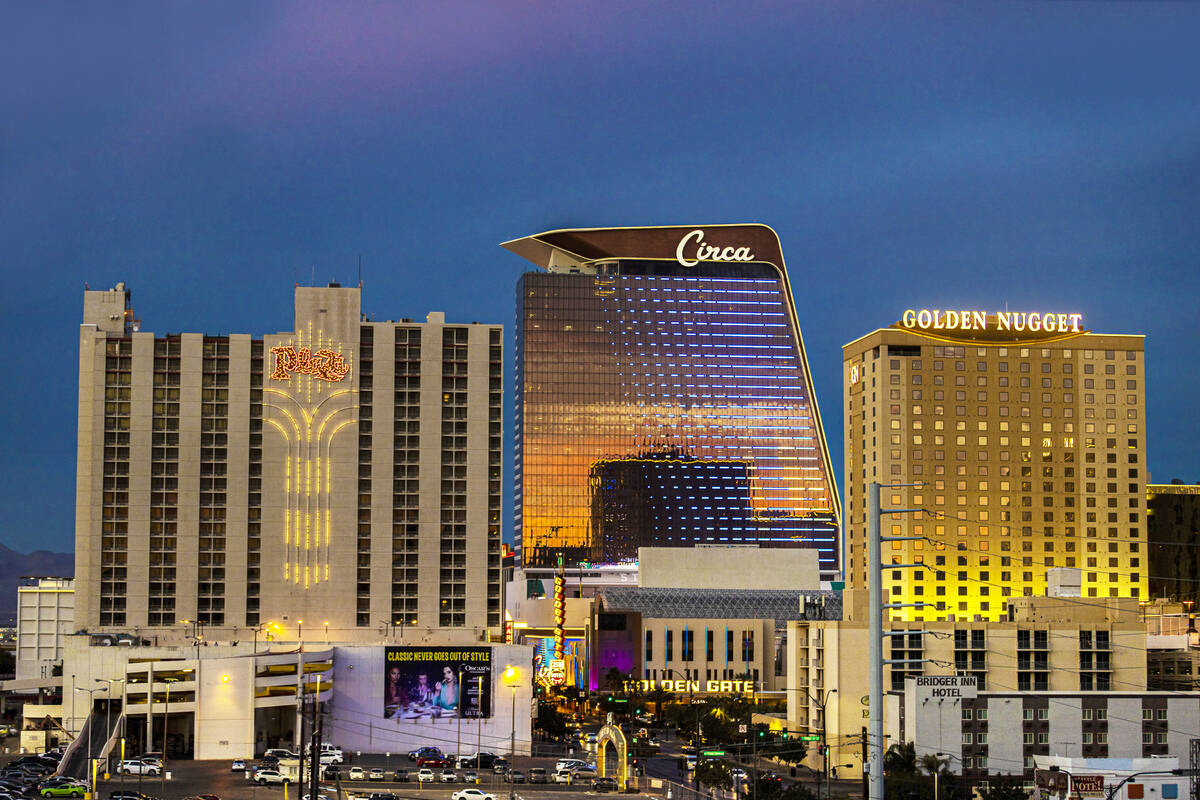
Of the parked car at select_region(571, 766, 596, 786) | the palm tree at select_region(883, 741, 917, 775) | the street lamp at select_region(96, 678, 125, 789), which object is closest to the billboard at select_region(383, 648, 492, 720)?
the street lamp at select_region(96, 678, 125, 789)

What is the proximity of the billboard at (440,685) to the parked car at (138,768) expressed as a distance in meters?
38.2

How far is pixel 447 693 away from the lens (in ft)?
563

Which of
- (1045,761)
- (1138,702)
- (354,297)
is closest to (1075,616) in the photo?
(1138,702)

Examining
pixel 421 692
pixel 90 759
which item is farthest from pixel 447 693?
pixel 90 759

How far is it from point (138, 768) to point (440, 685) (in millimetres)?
42444

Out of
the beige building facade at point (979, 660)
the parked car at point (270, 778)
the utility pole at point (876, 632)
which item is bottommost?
the parked car at point (270, 778)

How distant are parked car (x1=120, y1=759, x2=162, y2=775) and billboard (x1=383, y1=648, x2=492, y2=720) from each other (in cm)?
3817

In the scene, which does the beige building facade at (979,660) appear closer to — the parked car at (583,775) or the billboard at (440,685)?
the parked car at (583,775)

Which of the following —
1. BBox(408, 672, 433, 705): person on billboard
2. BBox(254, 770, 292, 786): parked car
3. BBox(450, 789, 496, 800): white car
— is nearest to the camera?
BBox(450, 789, 496, 800): white car

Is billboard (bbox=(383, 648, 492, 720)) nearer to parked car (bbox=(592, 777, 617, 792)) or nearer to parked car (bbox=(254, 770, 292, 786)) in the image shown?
parked car (bbox=(592, 777, 617, 792))

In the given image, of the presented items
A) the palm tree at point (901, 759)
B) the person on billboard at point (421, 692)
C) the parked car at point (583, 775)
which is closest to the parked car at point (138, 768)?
the parked car at point (583, 775)

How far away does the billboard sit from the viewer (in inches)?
6757

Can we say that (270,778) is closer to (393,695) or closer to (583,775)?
(583,775)

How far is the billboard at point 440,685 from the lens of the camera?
563 feet
